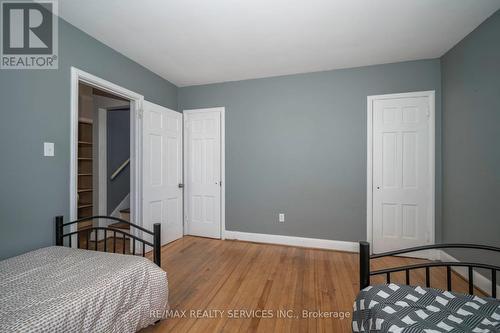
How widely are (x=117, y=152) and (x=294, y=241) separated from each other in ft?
12.7

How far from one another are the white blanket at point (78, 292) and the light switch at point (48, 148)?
2.70 feet

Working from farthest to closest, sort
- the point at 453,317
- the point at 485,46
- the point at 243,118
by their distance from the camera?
the point at 243,118
the point at 485,46
the point at 453,317

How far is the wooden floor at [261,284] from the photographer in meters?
1.66

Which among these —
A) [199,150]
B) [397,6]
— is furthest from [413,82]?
[199,150]

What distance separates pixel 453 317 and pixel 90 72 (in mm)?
3412

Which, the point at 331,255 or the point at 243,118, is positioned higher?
the point at 243,118

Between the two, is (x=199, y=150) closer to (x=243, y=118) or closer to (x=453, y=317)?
(x=243, y=118)

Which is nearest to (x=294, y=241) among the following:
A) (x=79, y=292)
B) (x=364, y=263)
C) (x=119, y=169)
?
(x=364, y=263)

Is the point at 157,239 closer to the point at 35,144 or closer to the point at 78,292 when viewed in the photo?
the point at 78,292

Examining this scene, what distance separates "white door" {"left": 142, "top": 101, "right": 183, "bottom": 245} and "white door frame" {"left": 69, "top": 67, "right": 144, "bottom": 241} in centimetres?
7

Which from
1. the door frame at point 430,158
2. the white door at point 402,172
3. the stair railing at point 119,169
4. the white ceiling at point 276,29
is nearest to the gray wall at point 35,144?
the white ceiling at point 276,29

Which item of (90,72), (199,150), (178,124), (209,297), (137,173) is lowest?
(209,297)

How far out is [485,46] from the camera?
2.06 meters

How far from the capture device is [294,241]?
3273 millimetres
